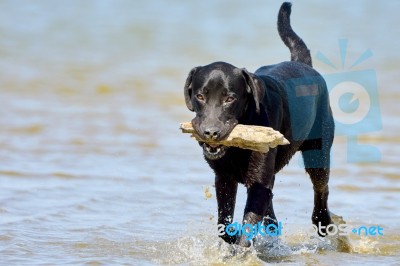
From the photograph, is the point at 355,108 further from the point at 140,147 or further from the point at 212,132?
the point at 212,132

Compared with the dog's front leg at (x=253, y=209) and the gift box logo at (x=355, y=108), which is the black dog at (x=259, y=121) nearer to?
the dog's front leg at (x=253, y=209)

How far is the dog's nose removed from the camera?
207 inches

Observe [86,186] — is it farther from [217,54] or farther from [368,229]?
[217,54]

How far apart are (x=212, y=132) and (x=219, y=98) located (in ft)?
0.97

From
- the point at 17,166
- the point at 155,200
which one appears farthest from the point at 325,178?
the point at 17,166

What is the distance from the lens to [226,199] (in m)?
6.07

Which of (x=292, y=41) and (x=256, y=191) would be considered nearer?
(x=256, y=191)

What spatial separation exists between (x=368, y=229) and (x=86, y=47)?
1545 cm

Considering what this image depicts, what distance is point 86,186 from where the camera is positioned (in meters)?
8.80
